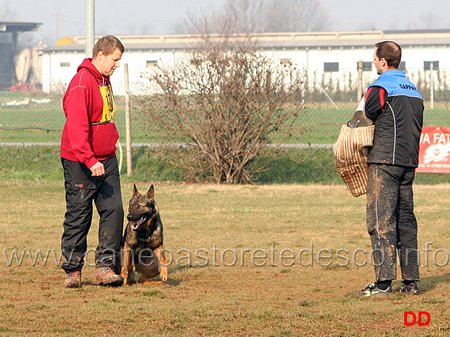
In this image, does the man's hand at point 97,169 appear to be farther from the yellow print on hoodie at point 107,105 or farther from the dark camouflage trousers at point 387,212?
the dark camouflage trousers at point 387,212

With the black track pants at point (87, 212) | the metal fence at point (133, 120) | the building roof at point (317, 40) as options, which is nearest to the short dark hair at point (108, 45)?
the black track pants at point (87, 212)

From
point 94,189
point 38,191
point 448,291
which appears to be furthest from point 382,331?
point 38,191

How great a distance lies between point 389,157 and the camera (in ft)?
18.6

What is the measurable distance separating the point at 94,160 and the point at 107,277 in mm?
1092

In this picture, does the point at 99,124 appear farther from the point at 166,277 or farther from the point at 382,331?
the point at 382,331

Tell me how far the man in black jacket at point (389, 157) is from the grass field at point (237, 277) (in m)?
0.32

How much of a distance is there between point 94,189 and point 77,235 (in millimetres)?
441

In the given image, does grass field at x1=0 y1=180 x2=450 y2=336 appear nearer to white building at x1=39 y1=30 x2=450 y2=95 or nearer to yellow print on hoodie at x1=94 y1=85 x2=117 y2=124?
yellow print on hoodie at x1=94 y1=85 x2=117 y2=124

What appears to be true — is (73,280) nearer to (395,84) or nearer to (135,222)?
(135,222)

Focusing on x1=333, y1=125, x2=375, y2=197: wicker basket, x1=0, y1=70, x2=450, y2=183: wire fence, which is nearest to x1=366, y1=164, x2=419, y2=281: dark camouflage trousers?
x1=333, y1=125, x2=375, y2=197: wicker basket

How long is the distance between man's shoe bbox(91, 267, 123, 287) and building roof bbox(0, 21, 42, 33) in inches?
3113

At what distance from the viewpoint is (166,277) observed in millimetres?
6469

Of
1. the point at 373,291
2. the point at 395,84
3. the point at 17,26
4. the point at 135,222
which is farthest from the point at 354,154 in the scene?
the point at 17,26

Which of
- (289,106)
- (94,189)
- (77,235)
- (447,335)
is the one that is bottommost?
(447,335)
